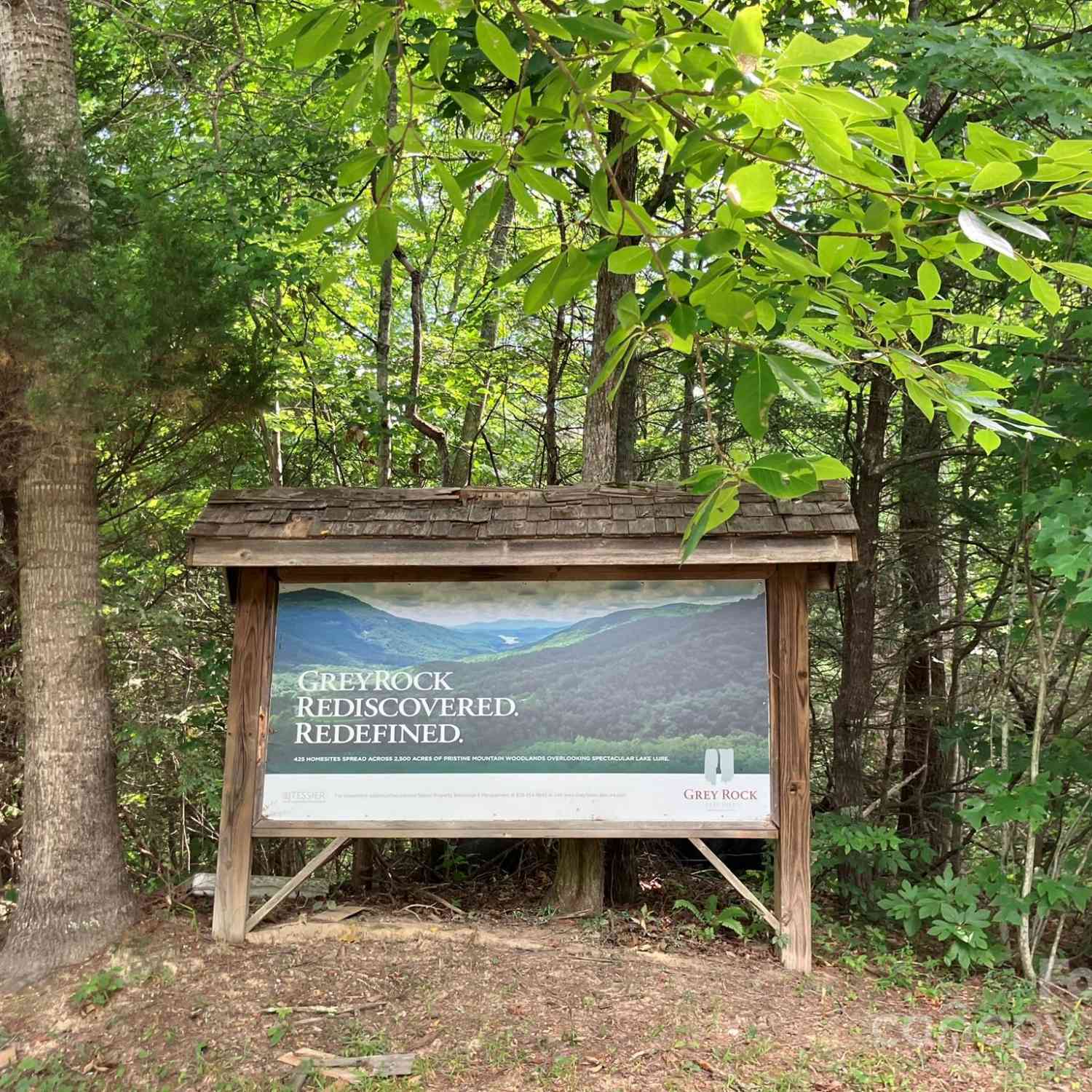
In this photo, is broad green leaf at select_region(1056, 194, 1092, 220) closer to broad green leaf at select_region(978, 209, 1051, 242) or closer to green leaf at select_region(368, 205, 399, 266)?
broad green leaf at select_region(978, 209, 1051, 242)

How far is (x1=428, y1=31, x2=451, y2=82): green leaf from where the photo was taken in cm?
165

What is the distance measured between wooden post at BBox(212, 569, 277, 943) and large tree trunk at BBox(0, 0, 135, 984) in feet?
1.87

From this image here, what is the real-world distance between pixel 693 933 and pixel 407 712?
234 centimetres

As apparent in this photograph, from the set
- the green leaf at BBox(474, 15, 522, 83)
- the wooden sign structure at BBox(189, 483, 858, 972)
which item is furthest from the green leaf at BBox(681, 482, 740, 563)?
the wooden sign structure at BBox(189, 483, 858, 972)

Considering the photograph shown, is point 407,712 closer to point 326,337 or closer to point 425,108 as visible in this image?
point 425,108

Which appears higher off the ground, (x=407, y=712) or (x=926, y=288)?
(x=926, y=288)

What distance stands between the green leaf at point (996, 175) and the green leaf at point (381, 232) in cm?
109

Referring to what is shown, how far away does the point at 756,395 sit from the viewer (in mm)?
1468

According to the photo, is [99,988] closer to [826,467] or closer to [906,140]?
[826,467]

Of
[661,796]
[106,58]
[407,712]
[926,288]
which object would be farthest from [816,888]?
[106,58]

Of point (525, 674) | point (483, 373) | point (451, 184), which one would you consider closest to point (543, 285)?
point (451, 184)

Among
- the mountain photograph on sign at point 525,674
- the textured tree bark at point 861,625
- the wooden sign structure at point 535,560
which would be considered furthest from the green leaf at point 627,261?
the textured tree bark at point 861,625

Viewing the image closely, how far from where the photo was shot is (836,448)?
822 cm

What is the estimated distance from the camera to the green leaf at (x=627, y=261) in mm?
1567
